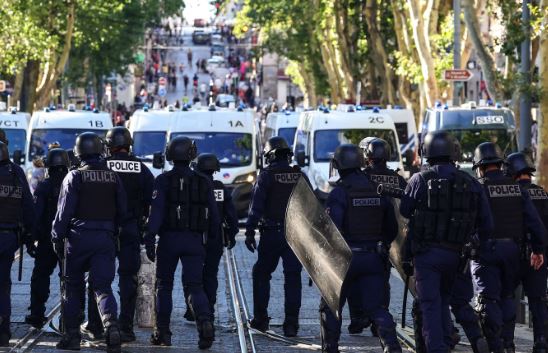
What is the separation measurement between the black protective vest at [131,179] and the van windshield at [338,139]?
662 inches

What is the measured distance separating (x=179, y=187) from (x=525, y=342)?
139 inches

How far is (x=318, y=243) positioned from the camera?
11617 millimetres

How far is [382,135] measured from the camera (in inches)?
1204

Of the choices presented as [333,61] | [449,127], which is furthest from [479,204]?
[333,61]

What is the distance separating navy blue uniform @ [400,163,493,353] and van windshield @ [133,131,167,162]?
61.9 ft

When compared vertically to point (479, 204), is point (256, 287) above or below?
below

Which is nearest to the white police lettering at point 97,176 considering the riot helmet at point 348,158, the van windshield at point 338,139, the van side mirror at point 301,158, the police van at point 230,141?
the riot helmet at point 348,158

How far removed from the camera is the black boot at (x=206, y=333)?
523 inches

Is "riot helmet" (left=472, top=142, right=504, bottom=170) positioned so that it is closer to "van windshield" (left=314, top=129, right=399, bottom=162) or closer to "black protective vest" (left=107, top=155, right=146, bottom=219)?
"black protective vest" (left=107, top=155, right=146, bottom=219)

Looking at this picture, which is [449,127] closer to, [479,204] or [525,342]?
[525,342]

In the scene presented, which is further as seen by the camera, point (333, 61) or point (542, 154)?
point (333, 61)

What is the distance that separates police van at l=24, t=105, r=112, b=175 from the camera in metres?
30.7

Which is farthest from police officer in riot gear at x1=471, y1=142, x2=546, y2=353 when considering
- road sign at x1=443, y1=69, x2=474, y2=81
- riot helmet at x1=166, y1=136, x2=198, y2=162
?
road sign at x1=443, y1=69, x2=474, y2=81

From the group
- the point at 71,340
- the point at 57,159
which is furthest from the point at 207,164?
the point at 71,340
